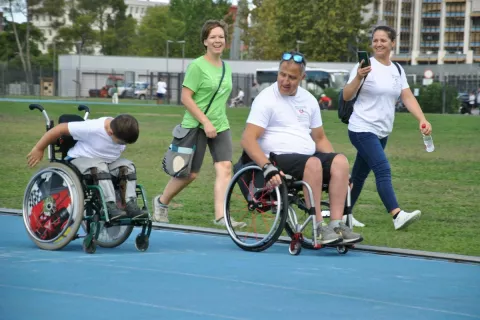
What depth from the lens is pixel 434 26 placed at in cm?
16300

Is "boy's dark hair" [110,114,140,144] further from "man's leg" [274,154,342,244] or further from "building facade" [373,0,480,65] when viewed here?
"building facade" [373,0,480,65]

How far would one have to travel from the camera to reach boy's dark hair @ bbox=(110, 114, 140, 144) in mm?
7359

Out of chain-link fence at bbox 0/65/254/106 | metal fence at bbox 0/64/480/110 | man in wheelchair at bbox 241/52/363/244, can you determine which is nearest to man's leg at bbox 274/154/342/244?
man in wheelchair at bbox 241/52/363/244

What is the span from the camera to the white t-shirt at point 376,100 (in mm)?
9180

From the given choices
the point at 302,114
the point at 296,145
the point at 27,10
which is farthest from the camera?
the point at 27,10

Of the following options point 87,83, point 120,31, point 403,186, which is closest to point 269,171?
point 403,186

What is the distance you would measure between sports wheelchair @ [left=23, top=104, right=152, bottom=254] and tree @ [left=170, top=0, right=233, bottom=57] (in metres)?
93.1

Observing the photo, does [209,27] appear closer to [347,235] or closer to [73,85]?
[347,235]

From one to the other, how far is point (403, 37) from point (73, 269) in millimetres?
167021

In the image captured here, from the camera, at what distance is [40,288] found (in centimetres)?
575

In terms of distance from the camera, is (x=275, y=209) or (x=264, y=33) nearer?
(x=275, y=209)

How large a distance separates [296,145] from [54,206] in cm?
173

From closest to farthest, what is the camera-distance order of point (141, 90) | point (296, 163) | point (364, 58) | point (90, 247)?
1. point (90, 247)
2. point (296, 163)
3. point (364, 58)
4. point (141, 90)

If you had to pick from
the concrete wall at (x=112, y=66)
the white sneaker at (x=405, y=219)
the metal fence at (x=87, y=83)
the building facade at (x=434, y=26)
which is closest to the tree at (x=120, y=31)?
the concrete wall at (x=112, y=66)
